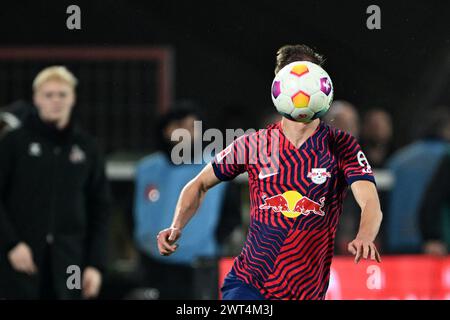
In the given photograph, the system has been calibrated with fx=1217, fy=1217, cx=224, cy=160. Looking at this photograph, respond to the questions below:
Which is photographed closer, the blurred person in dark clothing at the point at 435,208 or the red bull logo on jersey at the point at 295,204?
the red bull logo on jersey at the point at 295,204

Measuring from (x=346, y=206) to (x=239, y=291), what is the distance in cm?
421

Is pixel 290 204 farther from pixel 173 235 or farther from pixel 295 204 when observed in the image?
pixel 173 235

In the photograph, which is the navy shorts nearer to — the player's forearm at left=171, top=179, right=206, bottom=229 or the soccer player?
the soccer player

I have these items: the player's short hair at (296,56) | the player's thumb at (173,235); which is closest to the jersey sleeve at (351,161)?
the player's short hair at (296,56)

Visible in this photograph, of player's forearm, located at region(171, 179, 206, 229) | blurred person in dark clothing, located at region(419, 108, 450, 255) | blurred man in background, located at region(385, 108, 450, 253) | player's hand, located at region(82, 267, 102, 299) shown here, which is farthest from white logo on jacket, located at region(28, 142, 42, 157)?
blurred man in background, located at region(385, 108, 450, 253)

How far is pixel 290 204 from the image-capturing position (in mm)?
6457

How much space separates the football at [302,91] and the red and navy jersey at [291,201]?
26cm

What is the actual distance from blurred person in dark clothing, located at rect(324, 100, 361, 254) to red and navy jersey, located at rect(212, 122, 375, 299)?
3991mm

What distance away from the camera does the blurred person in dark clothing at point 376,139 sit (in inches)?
462

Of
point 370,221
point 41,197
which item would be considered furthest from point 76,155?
point 370,221

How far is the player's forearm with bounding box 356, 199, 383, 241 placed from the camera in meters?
6.09

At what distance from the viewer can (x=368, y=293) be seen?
33.0 feet

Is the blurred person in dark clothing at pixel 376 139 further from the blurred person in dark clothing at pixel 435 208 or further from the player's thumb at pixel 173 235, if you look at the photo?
the player's thumb at pixel 173 235
